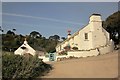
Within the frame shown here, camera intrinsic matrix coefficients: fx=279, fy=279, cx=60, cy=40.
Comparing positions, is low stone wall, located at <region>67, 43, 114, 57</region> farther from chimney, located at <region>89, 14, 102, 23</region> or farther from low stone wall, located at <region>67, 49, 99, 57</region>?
chimney, located at <region>89, 14, 102, 23</region>

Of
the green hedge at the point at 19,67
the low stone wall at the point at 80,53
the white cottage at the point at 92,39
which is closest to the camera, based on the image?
the green hedge at the point at 19,67

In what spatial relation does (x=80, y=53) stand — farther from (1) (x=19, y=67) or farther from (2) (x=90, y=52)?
(1) (x=19, y=67)

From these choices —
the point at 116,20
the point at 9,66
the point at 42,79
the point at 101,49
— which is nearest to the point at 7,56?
the point at 9,66

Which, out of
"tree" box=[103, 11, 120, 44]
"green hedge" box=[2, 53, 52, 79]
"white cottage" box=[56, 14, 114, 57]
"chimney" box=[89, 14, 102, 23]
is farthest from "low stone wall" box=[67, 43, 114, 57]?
"green hedge" box=[2, 53, 52, 79]

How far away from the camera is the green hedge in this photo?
16047mm

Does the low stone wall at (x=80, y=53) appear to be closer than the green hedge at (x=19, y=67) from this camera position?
No

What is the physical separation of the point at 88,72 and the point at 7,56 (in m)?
5.14

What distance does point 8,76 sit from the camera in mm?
15938

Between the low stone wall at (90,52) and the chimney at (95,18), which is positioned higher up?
the chimney at (95,18)

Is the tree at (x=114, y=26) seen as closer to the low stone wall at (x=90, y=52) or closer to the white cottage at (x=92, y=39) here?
the white cottage at (x=92, y=39)

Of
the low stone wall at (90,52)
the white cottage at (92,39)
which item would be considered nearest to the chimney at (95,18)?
the white cottage at (92,39)

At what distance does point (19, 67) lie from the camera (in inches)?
659

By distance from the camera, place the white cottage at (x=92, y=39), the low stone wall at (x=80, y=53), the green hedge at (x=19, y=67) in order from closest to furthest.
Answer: the green hedge at (x=19, y=67), the low stone wall at (x=80, y=53), the white cottage at (x=92, y=39)

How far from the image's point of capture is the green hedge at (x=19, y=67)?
632 inches
